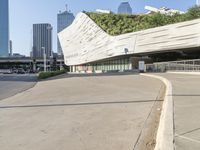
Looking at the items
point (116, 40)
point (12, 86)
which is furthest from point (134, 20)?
point (12, 86)

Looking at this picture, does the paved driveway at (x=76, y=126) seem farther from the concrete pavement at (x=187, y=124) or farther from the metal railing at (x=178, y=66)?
the metal railing at (x=178, y=66)

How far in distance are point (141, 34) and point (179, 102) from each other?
→ 51.5 meters

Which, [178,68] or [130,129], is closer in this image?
[130,129]

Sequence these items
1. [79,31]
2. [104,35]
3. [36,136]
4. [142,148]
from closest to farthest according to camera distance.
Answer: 1. [142,148]
2. [36,136]
3. [104,35]
4. [79,31]

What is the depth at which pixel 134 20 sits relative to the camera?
8506 cm

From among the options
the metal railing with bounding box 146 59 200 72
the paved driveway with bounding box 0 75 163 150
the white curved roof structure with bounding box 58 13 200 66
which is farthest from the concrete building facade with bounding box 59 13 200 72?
the paved driveway with bounding box 0 75 163 150

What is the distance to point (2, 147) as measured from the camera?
7.41m

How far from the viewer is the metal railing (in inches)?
1601

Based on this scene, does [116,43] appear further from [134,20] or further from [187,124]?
[187,124]

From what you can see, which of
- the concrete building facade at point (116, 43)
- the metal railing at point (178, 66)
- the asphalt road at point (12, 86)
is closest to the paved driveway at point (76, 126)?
the asphalt road at point (12, 86)

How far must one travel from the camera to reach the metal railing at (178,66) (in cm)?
4066

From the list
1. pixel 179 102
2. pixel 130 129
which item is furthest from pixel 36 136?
pixel 179 102

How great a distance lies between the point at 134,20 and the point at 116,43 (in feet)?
52.8

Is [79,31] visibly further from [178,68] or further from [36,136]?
[36,136]
